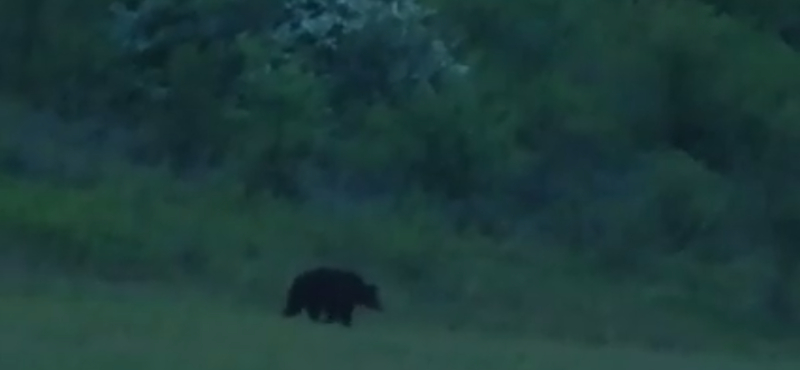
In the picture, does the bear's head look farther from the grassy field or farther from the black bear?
the grassy field

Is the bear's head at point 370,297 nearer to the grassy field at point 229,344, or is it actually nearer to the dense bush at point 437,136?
the grassy field at point 229,344

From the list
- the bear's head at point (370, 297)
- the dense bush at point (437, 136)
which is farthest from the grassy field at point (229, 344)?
the dense bush at point (437, 136)

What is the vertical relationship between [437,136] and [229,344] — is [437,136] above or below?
above

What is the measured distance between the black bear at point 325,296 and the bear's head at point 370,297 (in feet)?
0.29

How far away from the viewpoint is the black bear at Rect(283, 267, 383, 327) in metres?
19.1

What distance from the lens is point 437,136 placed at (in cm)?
3095

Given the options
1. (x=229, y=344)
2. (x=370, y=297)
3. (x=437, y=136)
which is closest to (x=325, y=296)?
(x=370, y=297)

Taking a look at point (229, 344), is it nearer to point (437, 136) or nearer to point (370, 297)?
point (370, 297)

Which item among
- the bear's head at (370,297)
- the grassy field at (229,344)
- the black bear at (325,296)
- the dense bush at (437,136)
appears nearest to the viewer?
the grassy field at (229,344)

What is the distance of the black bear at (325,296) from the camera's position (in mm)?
19094

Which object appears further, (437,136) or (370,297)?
(437,136)

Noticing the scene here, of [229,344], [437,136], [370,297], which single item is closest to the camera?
[229,344]

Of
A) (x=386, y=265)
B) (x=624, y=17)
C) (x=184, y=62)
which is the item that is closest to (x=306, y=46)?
(x=184, y=62)

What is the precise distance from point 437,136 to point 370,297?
1132 cm
